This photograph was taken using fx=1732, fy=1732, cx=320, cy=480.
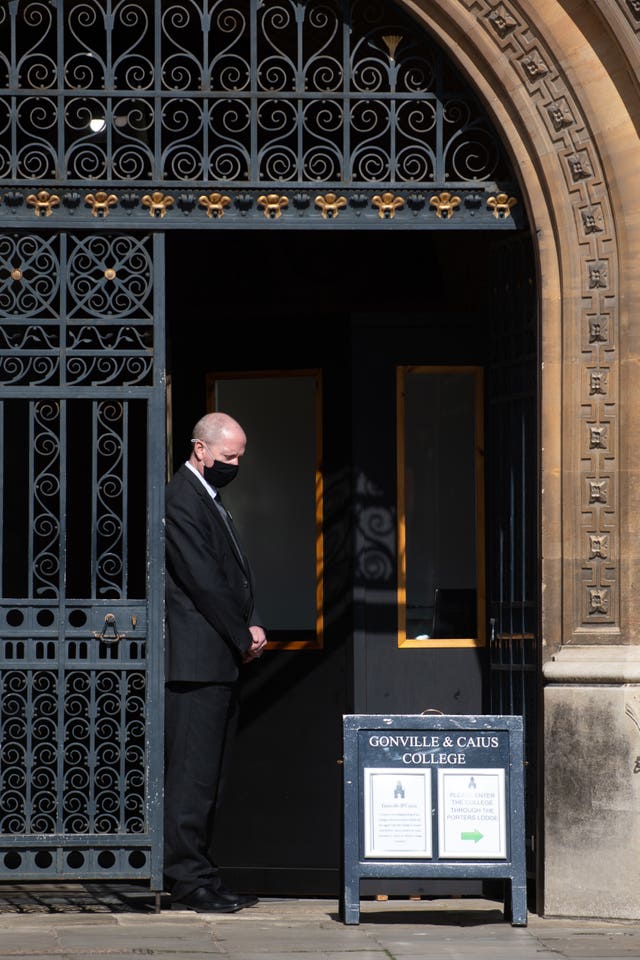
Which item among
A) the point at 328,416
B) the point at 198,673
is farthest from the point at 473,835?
the point at 328,416

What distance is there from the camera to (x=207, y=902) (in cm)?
824

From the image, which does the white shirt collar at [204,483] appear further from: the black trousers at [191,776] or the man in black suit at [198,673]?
the black trousers at [191,776]

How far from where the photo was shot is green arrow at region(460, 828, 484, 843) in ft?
25.3

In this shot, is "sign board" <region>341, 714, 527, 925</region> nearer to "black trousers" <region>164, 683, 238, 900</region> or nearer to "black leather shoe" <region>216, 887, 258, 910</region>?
"black leather shoe" <region>216, 887, 258, 910</region>

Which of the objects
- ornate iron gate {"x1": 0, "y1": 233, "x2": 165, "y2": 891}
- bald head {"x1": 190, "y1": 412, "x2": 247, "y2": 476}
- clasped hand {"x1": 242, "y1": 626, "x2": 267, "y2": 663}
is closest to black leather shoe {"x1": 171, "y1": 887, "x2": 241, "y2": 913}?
ornate iron gate {"x1": 0, "y1": 233, "x2": 165, "y2": 891}

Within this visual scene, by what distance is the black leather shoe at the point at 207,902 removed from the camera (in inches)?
324

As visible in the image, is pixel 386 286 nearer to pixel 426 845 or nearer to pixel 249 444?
pixel 249 444

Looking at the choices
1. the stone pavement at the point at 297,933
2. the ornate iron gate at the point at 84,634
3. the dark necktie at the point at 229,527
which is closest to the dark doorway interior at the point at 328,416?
the stone pavement at the point at 297,933

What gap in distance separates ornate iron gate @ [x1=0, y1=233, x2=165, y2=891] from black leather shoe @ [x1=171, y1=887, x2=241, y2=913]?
219mm

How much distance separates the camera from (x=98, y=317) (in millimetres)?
8344

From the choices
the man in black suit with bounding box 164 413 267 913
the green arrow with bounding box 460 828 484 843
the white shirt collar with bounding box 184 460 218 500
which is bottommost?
the green arrow with bounding box 460 828 484 843

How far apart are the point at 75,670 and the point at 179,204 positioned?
2.29 metres

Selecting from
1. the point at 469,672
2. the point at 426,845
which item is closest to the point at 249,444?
the point at 469,672

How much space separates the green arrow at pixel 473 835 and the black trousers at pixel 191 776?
1.33 meters
